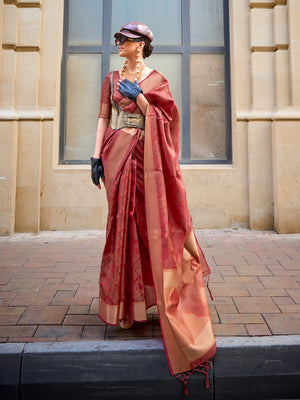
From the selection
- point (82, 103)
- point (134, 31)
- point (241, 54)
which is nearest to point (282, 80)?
point (241, 54)

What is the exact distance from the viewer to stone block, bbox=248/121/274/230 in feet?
17.5

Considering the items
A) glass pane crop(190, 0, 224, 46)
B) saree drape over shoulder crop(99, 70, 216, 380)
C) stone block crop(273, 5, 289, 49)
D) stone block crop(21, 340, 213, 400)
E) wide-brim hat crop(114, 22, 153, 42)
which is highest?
glass pane crop(190, 0, 224, 46)

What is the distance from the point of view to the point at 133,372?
174cm

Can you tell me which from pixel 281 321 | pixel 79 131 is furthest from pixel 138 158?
pixel 79 131

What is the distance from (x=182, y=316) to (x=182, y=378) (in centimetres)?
32

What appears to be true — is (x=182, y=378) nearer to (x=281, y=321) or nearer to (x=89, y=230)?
(x=281, y=321)

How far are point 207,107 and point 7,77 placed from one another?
3662mm

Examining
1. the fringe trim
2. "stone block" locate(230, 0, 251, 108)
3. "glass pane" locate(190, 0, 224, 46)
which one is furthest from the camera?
"glass pane" locate(190, 0, 224, 46)

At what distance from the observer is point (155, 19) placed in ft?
19.8

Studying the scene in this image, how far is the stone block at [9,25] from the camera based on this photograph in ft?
17.4

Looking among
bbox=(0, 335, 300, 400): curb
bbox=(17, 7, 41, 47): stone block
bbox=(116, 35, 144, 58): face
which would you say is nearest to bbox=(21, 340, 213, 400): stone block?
bbox=(0, 335, 300, 400): curb

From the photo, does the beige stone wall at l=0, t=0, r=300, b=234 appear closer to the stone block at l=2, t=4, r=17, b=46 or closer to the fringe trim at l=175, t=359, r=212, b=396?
the stone block at l=2, t=4, r=17, b=46

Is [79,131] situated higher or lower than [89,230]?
higher

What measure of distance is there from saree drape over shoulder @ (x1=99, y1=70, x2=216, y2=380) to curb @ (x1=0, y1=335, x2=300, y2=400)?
Answer: 193 mm
